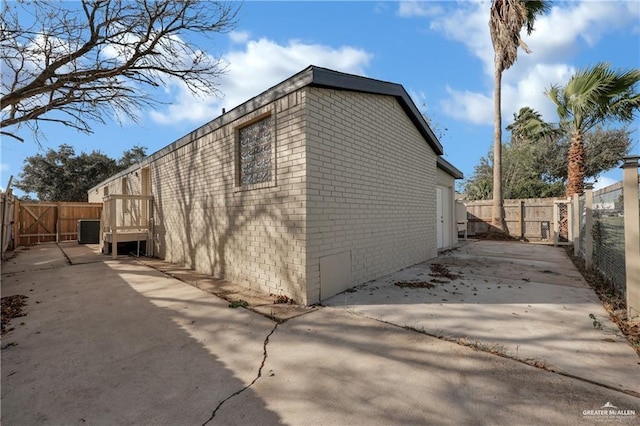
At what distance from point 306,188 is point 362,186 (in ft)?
5.23

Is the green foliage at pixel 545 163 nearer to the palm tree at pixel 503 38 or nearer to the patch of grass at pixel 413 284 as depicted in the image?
the palm tree at pixel 503 38

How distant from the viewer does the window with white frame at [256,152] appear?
4844mm

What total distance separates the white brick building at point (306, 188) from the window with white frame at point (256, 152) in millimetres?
19

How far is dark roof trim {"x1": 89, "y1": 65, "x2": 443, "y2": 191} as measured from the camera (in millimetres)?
4152

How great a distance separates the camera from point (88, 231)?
12984mm

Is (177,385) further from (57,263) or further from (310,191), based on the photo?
(57,263)

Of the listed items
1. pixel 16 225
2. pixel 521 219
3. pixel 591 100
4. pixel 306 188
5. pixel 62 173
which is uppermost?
pixel 591 100

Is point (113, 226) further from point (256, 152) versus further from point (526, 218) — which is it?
point (526, 218)

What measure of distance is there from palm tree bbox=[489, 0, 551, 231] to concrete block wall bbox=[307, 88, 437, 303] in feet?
25.1

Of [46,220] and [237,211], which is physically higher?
[237,211]

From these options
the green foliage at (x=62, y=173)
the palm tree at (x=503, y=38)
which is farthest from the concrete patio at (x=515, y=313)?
the green foliage at (x=62, y=173)

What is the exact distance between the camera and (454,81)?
9.97 m

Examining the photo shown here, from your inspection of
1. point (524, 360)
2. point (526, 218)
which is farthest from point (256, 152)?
point (526, 218)

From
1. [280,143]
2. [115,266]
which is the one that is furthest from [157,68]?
[115,266]
